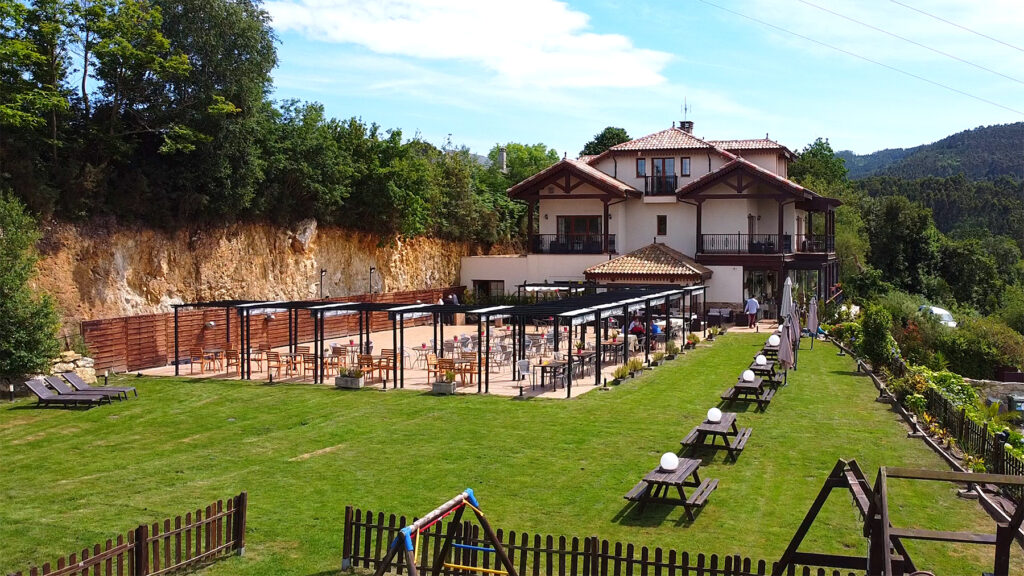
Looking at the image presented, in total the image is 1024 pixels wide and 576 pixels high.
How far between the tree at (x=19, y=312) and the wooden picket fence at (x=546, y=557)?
48.9 ft

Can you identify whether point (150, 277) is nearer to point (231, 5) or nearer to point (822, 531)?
point (231, 5)

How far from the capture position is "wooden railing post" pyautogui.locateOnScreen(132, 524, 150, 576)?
26.6 feet

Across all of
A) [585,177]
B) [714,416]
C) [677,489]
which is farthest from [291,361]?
[585,177]

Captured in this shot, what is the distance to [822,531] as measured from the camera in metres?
10.3

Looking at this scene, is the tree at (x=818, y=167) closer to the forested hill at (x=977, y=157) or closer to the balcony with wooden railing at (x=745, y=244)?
the balcony with wooden railing at (x=745, y=244)

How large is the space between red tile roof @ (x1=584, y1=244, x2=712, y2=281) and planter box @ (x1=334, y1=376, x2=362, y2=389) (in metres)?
19.2

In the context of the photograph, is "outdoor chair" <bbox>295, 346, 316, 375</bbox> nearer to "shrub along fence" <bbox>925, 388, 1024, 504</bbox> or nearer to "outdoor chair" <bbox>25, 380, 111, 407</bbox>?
"outdoor chair" <bbox>25, 380, 111, 407</bbox>

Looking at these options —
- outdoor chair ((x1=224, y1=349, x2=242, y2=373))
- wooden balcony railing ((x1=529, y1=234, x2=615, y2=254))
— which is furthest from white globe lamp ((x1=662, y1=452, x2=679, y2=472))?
wooden balcony railing ((x1=529, y1=234, x2=615, y2=254))

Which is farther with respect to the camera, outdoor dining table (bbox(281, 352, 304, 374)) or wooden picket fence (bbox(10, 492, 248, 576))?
outdoor dining table (bbox(281, 352, 304, 374))

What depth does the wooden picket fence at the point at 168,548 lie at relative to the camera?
762 cm

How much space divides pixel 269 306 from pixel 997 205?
109628mm

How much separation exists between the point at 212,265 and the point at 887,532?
3124 centimetres

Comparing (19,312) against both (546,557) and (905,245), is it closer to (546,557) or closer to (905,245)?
(546,557)

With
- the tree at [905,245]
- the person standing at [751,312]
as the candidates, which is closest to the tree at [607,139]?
the tree at [905,245]
